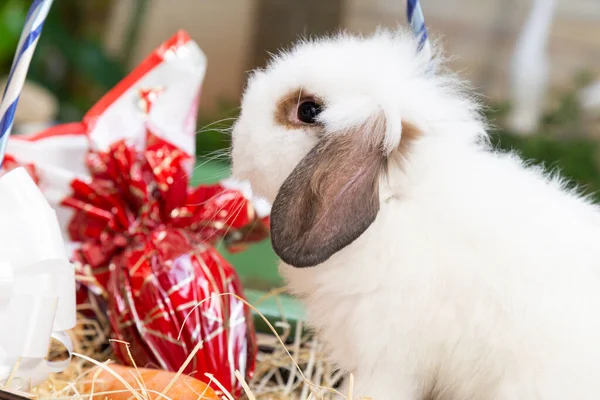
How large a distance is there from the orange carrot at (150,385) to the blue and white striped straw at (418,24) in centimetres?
40

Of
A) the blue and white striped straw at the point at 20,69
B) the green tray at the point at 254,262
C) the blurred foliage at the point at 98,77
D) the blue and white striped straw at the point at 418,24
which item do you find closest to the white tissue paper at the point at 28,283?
the blue and white striped straw at the point at 20,69

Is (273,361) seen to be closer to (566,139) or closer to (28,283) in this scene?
(28,283)

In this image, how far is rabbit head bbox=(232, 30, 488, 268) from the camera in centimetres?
57

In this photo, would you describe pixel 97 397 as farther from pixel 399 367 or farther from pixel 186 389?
pixel 399 367

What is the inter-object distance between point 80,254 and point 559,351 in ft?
1.98

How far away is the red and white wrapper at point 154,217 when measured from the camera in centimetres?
82

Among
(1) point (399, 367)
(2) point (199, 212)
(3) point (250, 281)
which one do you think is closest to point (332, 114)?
Answer: (1) point (399, 367)

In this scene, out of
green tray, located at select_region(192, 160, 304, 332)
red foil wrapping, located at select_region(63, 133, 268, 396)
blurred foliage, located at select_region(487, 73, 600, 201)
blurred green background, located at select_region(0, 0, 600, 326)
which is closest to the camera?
red foil wrapping, located at select_region(63, 133, 268, 396)

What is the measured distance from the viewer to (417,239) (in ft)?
1.96

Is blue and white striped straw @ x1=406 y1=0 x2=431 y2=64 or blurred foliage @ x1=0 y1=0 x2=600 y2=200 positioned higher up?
blurred foliage @ x1=0 y1=0 x2=600 y2=200

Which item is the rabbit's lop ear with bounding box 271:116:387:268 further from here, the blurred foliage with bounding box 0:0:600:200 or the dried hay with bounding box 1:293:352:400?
the blurred foliage with bounding box 0:0:600:200

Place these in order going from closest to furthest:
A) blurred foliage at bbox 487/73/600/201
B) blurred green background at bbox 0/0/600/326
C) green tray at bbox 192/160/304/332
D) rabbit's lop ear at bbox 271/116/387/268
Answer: rabbit's lop ear at bbox 271/116/387/268 → green tray at bbox 192/160/304/332 → blurred green background at bbox 0/0/600/326 → blurred foliage at bbox 487/73/600/201

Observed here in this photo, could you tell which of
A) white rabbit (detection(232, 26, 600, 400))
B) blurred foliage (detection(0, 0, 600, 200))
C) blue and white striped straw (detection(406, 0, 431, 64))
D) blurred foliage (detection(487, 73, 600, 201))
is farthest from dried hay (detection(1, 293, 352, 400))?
blurred foliage (detection(487, 73, 600, 201))

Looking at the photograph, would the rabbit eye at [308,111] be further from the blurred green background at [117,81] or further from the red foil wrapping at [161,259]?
the blurred green background at [117,81]
